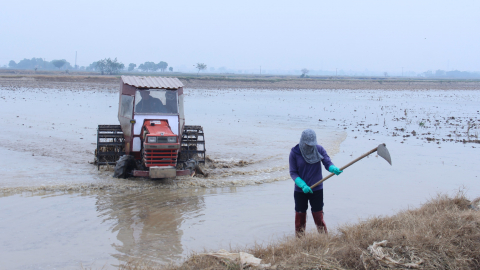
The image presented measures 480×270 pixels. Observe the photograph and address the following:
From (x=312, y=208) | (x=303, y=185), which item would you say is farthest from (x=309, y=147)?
(x=312, y=208)

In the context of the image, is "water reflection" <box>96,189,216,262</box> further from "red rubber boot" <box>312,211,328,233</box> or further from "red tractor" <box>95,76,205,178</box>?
"red rubber boot" <box>312,211,328,233</box>

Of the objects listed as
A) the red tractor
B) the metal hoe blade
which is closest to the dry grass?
the metal hoe blade

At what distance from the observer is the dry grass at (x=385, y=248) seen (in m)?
5.07

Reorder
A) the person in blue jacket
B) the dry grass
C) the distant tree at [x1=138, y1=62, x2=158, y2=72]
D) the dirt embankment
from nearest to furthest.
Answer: the dry grass < the person in blue jacket < the dirt embankment < the distant tree at [x1=138, y1=62, x2=158, y2=72]

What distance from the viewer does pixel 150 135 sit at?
1041cm

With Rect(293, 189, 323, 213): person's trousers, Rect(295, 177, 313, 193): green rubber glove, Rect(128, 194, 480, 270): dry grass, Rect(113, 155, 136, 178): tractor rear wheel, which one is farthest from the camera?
Rect(113, 155, 136, 178): tractor rear wheel

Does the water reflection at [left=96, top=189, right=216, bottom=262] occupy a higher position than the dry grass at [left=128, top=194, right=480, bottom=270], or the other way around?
the dry grass at [left=128, top=194, right=480, bottom=270]

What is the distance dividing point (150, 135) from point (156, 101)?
1.80 m

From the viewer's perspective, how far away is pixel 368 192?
10.3 m

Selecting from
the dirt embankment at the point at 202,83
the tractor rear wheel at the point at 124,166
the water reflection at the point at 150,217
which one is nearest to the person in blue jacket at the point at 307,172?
the water reflection at the point at 150,217

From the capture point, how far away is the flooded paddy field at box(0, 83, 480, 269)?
6.96 meters

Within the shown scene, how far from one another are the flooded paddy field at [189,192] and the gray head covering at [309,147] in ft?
6.15

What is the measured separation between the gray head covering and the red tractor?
5077mm

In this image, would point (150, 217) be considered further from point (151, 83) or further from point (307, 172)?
point (151, 83)
